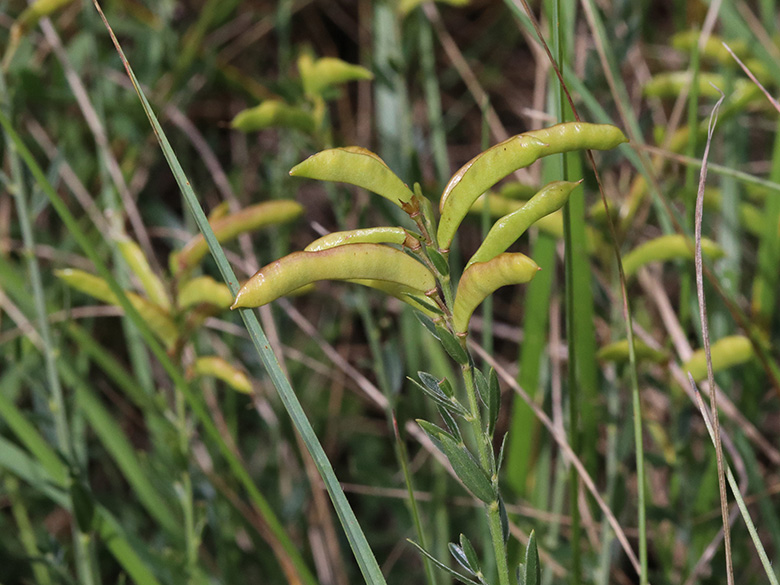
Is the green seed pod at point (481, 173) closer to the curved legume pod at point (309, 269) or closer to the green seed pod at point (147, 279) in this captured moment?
the curved legume pod at point (309, 269)

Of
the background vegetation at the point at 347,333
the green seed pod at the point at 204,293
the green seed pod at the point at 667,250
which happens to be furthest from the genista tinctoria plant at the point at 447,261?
the green seed pod at the point at 667,250

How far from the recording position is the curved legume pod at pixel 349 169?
506mm

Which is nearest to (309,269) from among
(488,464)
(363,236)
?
(363,236)

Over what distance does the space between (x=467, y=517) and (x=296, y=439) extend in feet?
1.09

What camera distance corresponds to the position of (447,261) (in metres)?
0.53

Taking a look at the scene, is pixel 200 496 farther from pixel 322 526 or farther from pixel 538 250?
pixel 538 250

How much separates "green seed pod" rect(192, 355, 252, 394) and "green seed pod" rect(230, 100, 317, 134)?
A: 275 mm

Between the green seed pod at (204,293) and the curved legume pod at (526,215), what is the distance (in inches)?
15.6

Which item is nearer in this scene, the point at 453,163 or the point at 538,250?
the point at 538,250

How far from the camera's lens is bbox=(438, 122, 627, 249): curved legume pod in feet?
1.64

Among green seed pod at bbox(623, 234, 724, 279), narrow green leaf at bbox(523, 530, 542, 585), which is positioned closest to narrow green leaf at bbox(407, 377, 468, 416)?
narrow green leaf at bbox(523, 530, 542, 585)

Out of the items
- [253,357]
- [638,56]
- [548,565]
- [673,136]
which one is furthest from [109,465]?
[638,56]

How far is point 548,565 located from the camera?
1055 mm

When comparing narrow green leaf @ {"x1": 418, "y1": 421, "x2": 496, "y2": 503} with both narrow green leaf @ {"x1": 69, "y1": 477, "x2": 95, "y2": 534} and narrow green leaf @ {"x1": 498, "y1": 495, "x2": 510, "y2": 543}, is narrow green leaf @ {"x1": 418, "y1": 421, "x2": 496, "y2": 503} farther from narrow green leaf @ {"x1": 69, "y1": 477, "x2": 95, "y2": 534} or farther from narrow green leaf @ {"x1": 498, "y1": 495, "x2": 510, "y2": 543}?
narrow green leaf @ {"x1": 69, "y1": 477, "x2": 95, "y2": 534}
